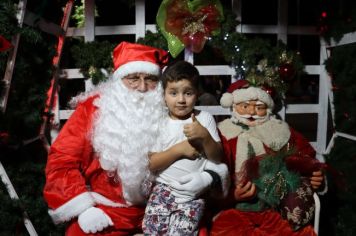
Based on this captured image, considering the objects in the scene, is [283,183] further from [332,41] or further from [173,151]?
[332,41]

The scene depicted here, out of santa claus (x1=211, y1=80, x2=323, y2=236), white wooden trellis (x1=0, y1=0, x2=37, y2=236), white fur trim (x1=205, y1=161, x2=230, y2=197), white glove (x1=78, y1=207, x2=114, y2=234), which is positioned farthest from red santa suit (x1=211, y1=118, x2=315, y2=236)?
white wooden trellis (x1=0, y1=0, x2=37, y2=236)

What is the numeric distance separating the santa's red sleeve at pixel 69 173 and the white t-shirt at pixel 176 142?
1.43 feet

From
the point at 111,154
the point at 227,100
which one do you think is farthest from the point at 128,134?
the point at 227,100

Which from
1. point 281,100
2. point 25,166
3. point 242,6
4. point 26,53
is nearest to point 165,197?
point 25,166

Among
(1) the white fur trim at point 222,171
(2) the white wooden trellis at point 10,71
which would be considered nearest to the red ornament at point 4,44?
(2) the white wooden trellis at point 10,71

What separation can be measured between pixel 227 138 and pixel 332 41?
1413 mm

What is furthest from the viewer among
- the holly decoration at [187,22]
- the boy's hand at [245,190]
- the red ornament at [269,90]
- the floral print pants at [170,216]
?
the red ornament at [269,90]

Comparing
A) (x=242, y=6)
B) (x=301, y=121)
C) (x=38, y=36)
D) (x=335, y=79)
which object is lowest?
(x=301, y=121)

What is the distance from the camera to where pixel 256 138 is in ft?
10.5

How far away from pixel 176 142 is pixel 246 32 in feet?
5.79

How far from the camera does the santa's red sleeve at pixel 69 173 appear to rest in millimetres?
2391

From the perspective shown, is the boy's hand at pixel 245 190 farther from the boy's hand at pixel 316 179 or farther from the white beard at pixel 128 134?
the white beard at pixel 128 134

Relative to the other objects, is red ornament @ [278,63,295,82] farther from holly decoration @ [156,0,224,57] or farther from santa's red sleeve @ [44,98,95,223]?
santa's red sleeve @ [44,98,95,223]

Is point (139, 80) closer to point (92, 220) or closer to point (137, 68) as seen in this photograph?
point (137, 68)
